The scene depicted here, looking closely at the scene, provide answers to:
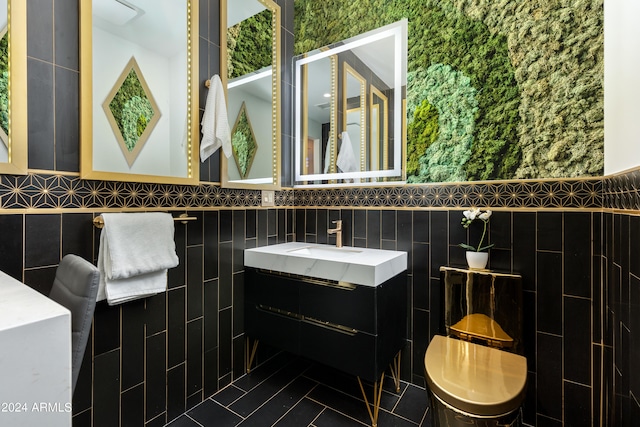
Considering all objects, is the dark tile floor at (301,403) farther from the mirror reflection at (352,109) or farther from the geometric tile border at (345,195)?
the mirror reflection at (352,109)

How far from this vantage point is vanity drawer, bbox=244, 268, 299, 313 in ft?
5.73

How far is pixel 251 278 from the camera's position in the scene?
6.31ft

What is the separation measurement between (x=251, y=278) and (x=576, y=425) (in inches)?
71.7

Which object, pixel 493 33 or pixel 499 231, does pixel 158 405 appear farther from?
pixel 493 33

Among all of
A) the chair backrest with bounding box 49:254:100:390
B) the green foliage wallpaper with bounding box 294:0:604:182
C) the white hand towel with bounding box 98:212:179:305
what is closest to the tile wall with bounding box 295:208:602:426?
the green foliage wallpaper with bounding box 294:0:604:182

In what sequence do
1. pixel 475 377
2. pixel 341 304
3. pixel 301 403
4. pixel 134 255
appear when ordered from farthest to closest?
pixel 301 403 → pixel 341 304 → pixel 134 255 → pixel 475 377

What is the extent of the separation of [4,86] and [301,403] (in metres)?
1.92

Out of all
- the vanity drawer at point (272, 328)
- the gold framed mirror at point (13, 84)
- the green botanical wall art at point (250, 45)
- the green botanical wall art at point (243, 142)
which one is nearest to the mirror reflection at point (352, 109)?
the green botanical wall art at point (250, 45)

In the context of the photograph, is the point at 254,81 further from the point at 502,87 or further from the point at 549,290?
the point at 549,290

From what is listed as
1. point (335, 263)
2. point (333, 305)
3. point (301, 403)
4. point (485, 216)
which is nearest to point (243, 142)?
point (335, 263)

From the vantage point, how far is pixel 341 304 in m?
1.58

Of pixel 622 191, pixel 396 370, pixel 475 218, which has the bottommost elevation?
pixel 396 370

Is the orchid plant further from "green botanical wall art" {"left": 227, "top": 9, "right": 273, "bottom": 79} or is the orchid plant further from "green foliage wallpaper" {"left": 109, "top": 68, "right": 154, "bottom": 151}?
"green foliage wallpaper" {"left": 109, "top": 68, "right": 154, "bottom": 151}

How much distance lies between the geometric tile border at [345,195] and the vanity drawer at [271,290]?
1.53 feet
